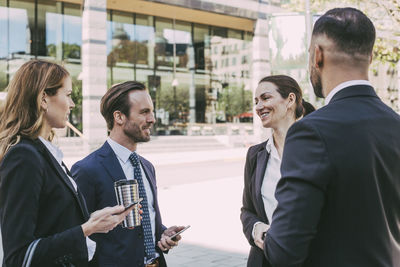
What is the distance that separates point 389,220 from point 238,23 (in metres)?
35.9

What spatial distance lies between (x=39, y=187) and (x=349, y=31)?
5.00 feet

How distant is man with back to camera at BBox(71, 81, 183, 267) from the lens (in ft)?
9.40

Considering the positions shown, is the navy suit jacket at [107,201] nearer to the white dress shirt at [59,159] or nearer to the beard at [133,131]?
the beard at [133,131]

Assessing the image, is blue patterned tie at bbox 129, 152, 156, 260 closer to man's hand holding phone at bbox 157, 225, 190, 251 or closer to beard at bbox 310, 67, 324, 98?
man's hand holding phone at bbox 157, 225, 190, 251

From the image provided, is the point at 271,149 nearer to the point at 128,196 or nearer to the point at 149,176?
the point at 149,176

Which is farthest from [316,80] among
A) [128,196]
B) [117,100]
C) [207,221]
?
[207,221]

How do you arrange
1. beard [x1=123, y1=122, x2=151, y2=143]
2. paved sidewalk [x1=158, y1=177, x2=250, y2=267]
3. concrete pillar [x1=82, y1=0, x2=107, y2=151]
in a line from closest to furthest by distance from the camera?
1. beard [x1=123, y1=122, x2=151, y2=143]
2. paved sidewalk [x1=158, y1=177, x2=250, y2=267]
3. concrete pillar [x1=82, y1=0, x2=107, y2=151]

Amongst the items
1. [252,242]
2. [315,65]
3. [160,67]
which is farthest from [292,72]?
Answer: [160,67]

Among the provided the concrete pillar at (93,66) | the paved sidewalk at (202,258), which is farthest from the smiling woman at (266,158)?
the concrete pillar at (93,66)

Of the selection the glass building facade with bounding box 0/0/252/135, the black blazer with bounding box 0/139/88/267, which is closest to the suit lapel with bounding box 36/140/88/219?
the black blazer with bounding box 0/139/88/267

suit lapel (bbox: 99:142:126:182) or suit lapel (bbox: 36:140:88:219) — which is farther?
suit lapel (bbox: 99:142:126:182)

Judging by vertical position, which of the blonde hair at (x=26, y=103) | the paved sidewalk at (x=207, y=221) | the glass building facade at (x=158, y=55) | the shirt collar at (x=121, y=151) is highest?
the glass building facade at (x=158, y=55)

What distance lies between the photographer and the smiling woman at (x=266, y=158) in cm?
293

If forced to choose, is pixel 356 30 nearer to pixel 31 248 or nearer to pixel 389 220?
pixel 389 220
